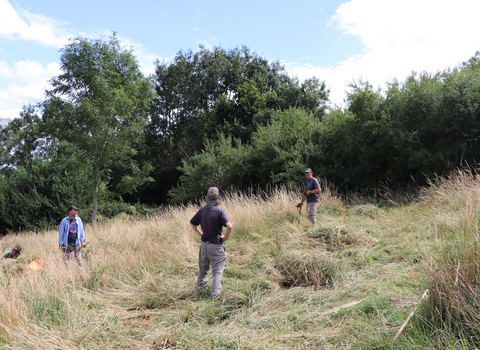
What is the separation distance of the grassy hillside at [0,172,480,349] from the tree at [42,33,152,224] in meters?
7.28

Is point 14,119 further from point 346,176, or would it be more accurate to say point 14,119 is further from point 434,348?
point 434,348

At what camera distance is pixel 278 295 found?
4547mm

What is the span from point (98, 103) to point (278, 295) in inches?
469

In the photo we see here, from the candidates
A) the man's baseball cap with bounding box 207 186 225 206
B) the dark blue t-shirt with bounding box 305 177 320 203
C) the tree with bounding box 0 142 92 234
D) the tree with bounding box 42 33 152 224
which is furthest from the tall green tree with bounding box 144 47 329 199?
the man's baseball cap with bounding box 207 186 225 206

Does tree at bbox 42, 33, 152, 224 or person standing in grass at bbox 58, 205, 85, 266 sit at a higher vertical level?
tree at bbox 42, 33, 152, 224

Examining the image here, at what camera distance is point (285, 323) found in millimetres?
3660

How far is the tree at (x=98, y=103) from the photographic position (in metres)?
12.9

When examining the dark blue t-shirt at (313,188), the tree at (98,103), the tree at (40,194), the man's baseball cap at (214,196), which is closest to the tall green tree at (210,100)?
the tree at (40,194)

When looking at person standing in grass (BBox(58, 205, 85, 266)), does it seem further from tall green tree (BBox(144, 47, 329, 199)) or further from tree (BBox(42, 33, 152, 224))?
tall green tree (BBox(144, 47, 329, 199))

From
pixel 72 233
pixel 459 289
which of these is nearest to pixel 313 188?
pixel 459 289

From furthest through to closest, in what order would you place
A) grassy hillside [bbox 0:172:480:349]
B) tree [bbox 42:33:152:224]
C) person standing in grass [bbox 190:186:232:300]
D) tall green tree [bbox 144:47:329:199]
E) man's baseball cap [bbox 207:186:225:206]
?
tall green tree [bbox 144:47:329:199], tree [bbox 42:33:152:224], man's baseball cap [bbox 207:186:225:206], person standing in grass [bbox 190:186:232:300], grassy hillside [bbox 0:172:480:349]

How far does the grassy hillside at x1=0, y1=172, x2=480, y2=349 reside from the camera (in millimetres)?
2877

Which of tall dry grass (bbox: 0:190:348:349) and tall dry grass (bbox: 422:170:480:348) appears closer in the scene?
tall dry grass (bbox: 422:170:480:348)

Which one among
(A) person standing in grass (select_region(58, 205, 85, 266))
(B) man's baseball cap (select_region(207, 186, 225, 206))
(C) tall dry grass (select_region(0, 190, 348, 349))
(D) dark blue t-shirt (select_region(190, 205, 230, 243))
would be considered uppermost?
(B) man's baseball cap (select_region(207, 186, 225, 206))
